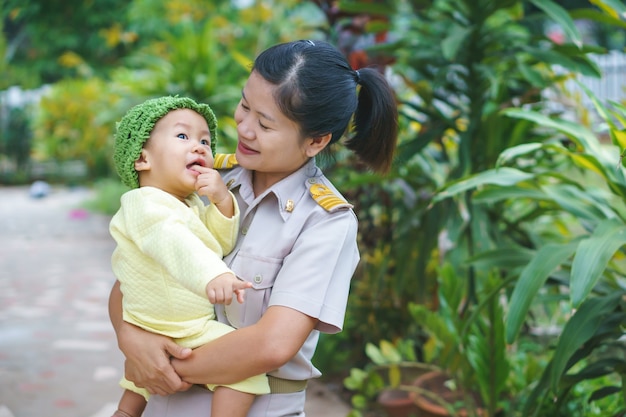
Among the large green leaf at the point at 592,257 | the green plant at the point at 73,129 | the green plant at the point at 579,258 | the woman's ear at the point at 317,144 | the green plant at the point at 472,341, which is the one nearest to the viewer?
the woman's ear at the point at 317,144

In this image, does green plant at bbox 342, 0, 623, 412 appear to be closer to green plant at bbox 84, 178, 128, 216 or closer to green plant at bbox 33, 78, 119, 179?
green plant at bbox 84, 178, 128, 216

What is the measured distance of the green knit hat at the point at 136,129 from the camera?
1435 mm

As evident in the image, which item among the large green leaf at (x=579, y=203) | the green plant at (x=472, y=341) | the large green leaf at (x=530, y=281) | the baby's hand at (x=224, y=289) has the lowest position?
the green plant at (x=472, y=341)

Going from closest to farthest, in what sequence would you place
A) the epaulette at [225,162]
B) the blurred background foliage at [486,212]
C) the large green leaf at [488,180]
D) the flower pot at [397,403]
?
the epaulette at [225,162] → the blurred background foliage at [486,212] → the large green leaf at [488,180] → the flower pot at [397,403]

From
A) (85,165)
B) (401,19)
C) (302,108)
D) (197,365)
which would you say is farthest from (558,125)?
(85,165)

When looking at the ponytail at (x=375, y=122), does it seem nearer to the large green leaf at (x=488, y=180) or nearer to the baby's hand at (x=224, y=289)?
the baby's hand at (x=224, y=289)

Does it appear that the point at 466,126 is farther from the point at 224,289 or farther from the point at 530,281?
the point at 224,289

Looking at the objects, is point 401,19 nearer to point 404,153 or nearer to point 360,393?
point 404,153

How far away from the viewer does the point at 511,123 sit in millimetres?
3322

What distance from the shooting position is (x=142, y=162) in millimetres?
1455

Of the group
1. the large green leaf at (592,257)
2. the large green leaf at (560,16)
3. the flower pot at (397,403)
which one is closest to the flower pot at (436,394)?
the flower pot at (397,403)

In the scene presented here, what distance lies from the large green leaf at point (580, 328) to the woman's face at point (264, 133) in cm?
109

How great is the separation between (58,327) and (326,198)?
364cm

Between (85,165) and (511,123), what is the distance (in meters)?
10.2
